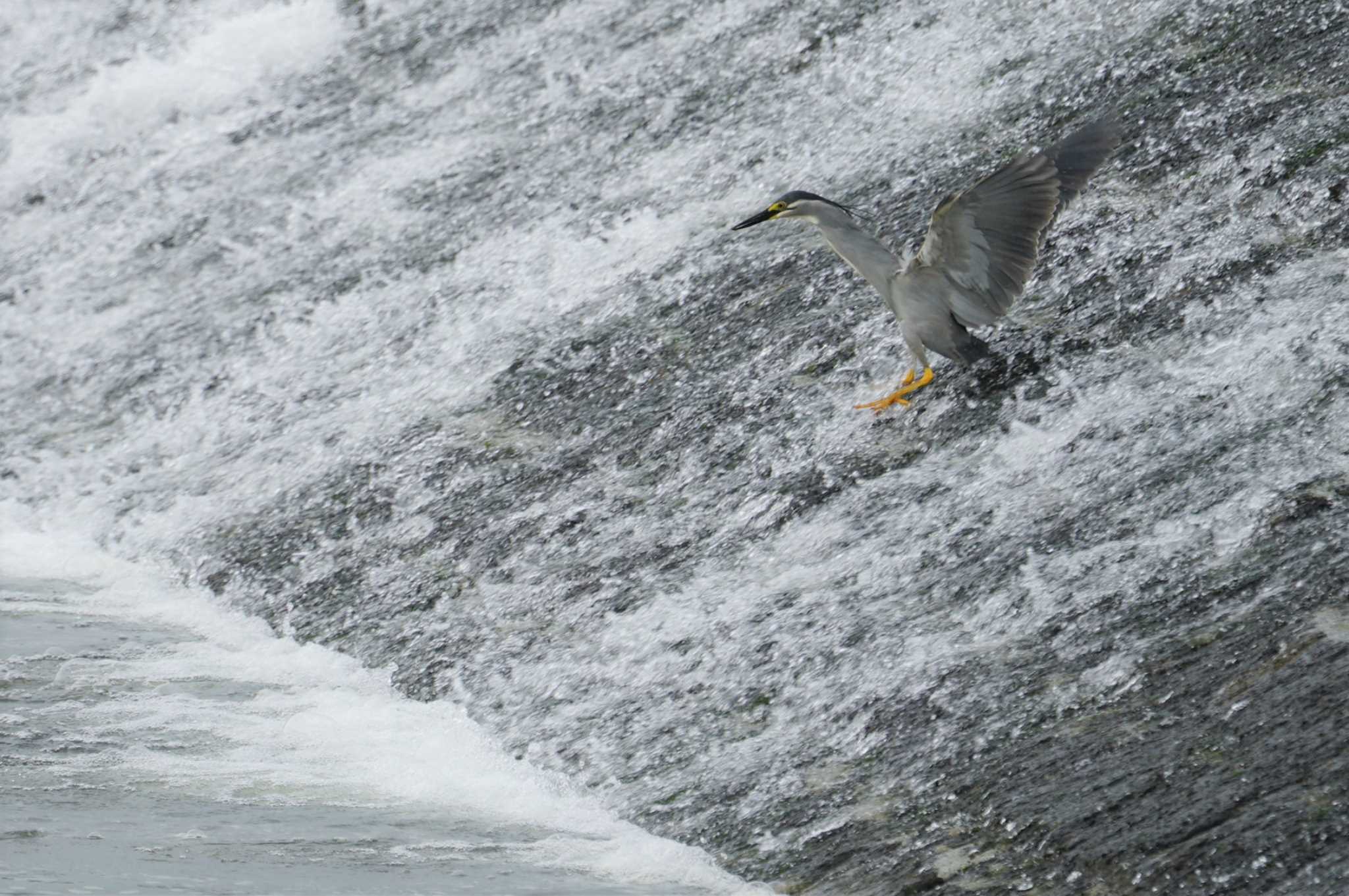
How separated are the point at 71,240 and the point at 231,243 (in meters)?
1.22

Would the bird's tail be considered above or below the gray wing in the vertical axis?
below

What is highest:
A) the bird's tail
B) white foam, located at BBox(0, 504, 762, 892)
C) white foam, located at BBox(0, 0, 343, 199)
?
white foam, located at BBox(0, 0, 343, 199)

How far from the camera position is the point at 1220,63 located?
6.69 m

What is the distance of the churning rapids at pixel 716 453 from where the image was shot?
446cm

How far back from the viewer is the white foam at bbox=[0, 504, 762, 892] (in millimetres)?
4648

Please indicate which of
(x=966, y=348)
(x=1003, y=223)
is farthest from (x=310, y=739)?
(x=1003, y=223)

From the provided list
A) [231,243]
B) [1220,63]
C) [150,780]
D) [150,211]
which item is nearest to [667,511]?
[150,780]

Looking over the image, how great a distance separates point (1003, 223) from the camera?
18.0ft

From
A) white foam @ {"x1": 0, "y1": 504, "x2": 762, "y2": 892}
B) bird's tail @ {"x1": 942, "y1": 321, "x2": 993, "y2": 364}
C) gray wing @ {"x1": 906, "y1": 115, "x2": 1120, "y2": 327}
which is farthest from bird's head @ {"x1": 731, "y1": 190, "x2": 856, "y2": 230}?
white foam @ {"x1": 0, "y1": 504, "x2": 762, "y2": 892}

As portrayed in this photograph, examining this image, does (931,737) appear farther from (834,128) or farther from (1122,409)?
A: (834,128)

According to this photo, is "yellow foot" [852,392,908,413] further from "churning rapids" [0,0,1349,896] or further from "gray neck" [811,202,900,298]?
"gray neck" [811,202,900,298]

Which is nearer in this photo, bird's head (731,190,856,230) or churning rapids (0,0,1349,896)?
churning rapids (0,0,1349,896)

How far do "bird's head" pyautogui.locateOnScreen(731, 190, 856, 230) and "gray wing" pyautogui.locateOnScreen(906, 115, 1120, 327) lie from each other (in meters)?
0.44

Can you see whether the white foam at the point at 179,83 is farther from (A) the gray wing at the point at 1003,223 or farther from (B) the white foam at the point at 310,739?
(A) the gray wing at the point at 1003,223
